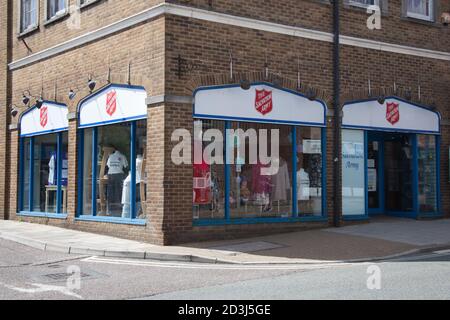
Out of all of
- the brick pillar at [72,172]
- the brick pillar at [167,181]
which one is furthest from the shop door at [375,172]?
the brick pillar at [72,172]

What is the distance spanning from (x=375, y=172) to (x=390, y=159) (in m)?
0.59

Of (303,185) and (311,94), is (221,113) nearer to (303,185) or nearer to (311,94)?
(311,94)

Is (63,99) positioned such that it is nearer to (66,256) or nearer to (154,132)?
(154,132)

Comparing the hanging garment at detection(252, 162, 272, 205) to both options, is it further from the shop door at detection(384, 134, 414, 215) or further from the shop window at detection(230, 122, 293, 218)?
the shop door at detection(384, 134, 414, 215)

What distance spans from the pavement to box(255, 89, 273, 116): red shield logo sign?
284 centimetres

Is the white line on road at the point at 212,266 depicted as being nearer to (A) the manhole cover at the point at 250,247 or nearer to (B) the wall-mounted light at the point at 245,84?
(A) the manhole cover at the point at 250,247

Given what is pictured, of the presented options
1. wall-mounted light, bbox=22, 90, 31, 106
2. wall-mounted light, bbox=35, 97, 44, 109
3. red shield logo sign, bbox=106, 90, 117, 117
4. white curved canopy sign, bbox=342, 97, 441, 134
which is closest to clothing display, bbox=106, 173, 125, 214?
red shield logo sign, bbox=106, 90, 117, 117

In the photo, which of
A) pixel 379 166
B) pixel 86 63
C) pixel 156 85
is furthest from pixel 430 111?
pixel 86 63

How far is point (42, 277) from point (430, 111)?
11.5 m

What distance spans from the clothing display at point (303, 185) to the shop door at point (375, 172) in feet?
10.1

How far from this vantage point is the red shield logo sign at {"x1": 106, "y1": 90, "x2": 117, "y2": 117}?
1286 cm

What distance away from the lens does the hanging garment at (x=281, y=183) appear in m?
13.0

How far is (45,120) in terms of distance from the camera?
15625 mm

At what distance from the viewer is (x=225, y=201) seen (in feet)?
39.7
